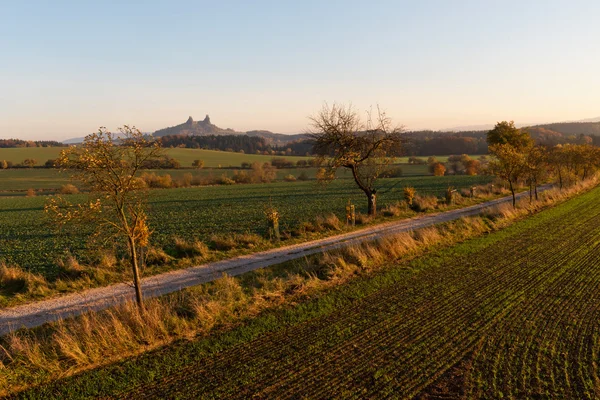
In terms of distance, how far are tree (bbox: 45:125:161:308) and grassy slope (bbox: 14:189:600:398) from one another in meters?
3.16

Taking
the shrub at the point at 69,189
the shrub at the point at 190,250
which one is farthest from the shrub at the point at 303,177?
the shrub at the point at 190,250

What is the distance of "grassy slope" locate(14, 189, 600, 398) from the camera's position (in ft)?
21.4

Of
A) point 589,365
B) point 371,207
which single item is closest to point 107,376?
point 589,365

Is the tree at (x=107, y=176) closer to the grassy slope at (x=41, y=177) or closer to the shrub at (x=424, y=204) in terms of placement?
the shrub at (x=424, y=204)

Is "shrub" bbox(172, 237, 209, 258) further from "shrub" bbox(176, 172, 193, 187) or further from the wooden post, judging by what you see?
"shrub" bbox(176, 172, 193, 187)

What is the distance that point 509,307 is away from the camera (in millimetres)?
9828

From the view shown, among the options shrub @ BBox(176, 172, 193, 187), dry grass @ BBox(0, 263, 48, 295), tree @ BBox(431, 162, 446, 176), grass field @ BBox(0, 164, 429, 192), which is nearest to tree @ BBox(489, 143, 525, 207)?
dry grass @ BBox(0, 263, 48, 295)

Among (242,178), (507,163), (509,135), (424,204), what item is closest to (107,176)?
(424,204)

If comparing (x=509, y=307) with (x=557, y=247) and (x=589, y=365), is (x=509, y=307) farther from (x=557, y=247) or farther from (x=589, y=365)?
(x=557, y=247)

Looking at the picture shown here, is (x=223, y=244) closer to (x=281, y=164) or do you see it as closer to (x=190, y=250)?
(x=190, y=250)

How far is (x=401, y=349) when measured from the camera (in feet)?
Result: 25.3

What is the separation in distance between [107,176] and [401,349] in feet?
24.3

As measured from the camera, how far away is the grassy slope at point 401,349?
6531mm

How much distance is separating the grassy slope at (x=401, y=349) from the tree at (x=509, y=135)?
39208 mm
